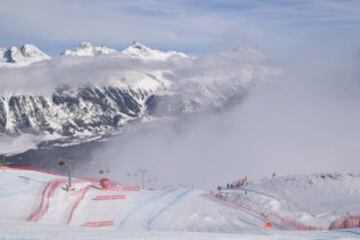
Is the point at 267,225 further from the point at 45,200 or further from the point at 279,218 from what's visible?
the point at 45,200

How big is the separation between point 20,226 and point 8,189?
21961 millimetres

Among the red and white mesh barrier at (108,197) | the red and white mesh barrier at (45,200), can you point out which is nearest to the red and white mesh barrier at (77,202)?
the red and white mesh barrier at (108,197)

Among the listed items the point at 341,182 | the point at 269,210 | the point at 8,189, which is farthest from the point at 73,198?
the point at 341,182

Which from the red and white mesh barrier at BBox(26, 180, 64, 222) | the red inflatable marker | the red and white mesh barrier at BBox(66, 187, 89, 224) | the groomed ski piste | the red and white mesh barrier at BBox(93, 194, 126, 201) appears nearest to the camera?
the groomed ski piste

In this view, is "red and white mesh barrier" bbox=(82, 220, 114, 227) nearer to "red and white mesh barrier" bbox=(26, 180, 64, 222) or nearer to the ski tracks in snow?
the ski tracks in snow

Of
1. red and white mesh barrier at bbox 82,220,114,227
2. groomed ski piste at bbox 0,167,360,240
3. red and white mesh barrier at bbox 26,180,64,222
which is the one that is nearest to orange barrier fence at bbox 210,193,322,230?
groomed ski piste at bbox 0,167,360,240

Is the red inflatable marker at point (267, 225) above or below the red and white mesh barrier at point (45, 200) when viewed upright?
below

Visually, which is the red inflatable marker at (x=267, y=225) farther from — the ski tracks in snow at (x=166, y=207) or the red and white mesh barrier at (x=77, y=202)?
the red and white mesh barrier at (x=77, y=202)

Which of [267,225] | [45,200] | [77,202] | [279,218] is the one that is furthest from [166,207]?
[279,218]

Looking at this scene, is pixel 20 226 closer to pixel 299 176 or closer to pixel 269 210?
pixel 269 210

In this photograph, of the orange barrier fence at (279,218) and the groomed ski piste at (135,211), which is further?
the orange barrier fence at (279,218)

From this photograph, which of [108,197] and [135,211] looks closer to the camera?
[135,211]

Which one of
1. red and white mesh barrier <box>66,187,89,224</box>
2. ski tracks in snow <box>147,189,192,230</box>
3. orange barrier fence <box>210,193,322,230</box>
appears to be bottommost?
orange barrier fence <box>210,193,322,230</box>

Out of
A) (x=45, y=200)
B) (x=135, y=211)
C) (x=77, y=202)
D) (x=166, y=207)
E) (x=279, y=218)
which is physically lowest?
(x=279, y=218)
